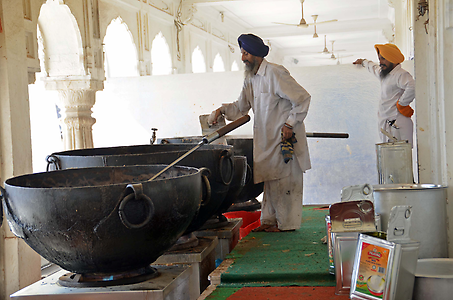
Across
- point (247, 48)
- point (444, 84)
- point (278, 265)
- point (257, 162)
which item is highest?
point (247, 48)

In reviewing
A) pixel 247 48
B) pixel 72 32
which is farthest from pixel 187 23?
pixel 247 48

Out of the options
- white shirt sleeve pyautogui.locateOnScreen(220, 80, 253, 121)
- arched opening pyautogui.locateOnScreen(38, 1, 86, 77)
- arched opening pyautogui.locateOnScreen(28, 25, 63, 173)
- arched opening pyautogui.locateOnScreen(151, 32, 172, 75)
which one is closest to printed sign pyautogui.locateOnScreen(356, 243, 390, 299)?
white shirt sleeve pyautogui.locateOnScreen(220, 80, 253, 121)

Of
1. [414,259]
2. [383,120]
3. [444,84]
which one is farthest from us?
[383,120]

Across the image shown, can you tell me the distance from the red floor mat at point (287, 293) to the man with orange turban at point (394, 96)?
11.2ft

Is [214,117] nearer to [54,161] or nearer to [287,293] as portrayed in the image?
[54,161]

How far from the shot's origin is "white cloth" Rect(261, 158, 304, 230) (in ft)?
10.2

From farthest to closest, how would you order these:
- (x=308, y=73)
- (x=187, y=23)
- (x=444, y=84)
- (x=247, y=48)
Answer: (x=187, y=23)
(x=308, y=73)
(x=247, y=48)
(x=444, y=84)

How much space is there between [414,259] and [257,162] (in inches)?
67.2

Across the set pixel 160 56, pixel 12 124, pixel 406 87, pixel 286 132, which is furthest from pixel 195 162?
pixel 160 56

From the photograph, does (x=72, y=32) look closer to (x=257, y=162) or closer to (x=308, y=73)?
(x=308, y=73)

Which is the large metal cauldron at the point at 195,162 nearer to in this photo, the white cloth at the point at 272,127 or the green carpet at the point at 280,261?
the green carpet at the point at 280,261

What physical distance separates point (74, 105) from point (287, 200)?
12.8 ft

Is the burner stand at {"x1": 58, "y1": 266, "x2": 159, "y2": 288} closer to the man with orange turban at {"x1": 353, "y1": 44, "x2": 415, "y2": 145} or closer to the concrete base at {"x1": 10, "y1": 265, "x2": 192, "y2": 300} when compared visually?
the concrete base at {"x1": 10, "y1": 265, "x2": 192, "y2": 300}

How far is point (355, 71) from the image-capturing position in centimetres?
621
